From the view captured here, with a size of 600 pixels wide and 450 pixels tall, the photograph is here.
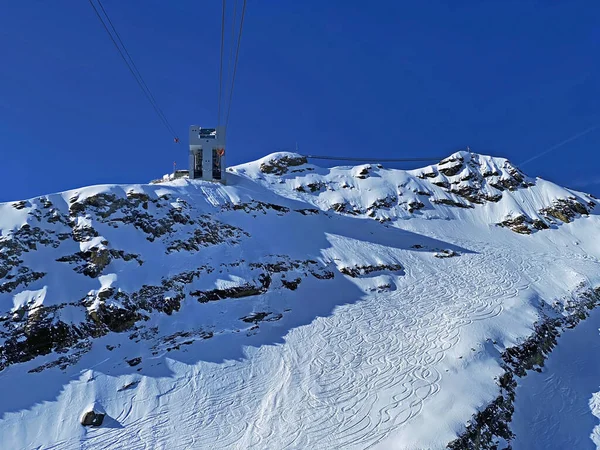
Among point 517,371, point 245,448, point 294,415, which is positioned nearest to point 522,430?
point 517,371

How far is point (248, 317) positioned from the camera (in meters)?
17.8

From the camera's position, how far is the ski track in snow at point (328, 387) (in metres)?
11.7

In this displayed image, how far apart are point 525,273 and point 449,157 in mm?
21215

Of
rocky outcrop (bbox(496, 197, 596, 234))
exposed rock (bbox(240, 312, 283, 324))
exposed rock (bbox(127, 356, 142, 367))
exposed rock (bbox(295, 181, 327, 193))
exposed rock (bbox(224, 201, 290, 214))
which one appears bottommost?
exposed rock (bbox(127, 356, 142, 367))

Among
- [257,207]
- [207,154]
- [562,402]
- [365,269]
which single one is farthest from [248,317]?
[207,154]

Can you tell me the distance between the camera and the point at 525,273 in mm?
24156

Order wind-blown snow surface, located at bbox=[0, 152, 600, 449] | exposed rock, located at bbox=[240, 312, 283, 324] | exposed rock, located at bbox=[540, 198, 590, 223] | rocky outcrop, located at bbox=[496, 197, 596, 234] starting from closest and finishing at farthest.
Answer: wind-blown snow surface, located at bbox=[0, 152, 600, 449], exposed rock, located at bbox=[240, 312, 283, 324], rocky outcrop, located at bbox=[496, 197, 596, 234], exposed rock, located at bbox=[540, 198, 590, 223]

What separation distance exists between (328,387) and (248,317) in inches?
220

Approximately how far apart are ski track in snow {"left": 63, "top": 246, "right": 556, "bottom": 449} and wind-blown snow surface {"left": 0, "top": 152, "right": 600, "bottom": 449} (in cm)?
7

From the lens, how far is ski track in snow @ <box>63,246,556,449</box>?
38.3 feet

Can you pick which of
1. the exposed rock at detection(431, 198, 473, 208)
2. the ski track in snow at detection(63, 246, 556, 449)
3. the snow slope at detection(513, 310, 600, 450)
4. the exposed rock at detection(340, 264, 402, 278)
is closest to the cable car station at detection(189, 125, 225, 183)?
the exposed rock at detection(340, 264, 402, 278)

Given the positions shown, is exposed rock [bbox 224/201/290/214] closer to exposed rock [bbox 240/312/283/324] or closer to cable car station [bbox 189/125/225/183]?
cable car station [bbox 189/125/225/183]

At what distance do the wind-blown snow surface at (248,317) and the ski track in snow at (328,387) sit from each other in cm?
7

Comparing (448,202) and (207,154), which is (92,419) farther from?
(448,202)
